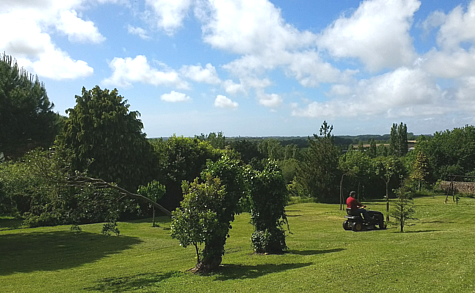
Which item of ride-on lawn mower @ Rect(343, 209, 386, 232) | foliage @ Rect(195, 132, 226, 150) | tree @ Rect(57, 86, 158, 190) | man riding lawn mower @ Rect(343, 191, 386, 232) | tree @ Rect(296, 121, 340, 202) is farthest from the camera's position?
foliage @ Rect(195, 132, 226, 150)

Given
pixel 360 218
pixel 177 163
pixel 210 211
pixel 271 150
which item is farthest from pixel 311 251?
pixel 271 150

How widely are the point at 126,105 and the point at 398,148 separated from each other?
101748 millimetres

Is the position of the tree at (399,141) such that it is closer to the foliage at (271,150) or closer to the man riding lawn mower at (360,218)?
the foliage at (271,150)

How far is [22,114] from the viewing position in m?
34.8

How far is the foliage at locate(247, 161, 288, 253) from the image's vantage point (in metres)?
13.2

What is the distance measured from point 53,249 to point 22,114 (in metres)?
21.0

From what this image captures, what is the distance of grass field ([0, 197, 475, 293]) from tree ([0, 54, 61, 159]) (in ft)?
55.8

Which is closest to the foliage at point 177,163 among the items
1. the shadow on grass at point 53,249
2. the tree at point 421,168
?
the shadow on grass at point 53,249

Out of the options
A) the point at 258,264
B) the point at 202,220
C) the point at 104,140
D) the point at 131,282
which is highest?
the point at 104,140

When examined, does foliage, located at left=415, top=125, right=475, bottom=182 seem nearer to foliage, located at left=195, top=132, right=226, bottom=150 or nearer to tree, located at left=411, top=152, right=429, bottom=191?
tree, located at left=411, top=152, right=429, bottom=191

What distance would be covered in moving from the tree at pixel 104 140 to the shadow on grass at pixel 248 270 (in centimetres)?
2258

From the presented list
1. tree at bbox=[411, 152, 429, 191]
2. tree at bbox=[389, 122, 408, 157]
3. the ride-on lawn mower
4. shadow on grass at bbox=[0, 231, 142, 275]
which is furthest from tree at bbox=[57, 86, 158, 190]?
tree at bbox=[389, 122, 408, 157]

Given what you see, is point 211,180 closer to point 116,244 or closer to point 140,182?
point 116,244

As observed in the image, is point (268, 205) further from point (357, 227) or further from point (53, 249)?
point (53, 249)
